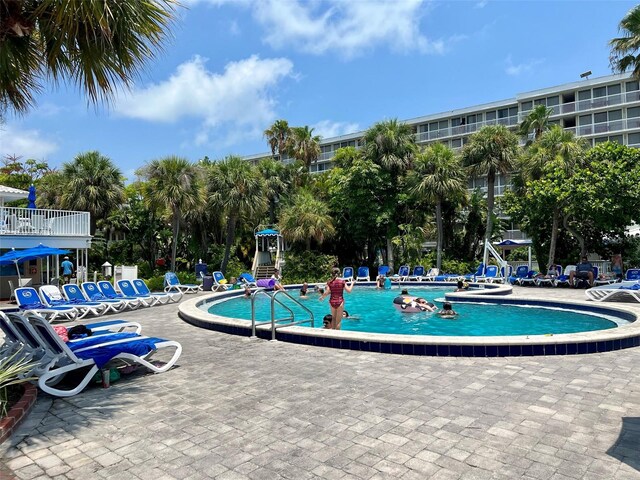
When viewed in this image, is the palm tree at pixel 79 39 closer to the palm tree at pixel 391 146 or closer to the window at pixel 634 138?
the palm tree at pixel 391 146

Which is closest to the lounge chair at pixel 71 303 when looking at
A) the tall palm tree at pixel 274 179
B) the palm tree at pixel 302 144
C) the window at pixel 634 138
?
the tall palm tree at pixel 274 179

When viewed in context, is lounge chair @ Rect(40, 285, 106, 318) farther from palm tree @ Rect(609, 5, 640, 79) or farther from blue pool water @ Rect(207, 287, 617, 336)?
palm tree @ Rect(609, 5, 640, 79)

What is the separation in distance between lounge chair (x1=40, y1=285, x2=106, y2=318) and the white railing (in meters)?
6.79

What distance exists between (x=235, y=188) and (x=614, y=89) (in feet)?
125

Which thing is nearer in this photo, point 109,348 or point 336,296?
point 109,348

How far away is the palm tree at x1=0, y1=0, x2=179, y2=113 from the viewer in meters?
4.95

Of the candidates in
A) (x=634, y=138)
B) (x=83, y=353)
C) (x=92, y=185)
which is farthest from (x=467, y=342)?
(x=634, y=138)

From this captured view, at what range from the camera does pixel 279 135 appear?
41.1 m

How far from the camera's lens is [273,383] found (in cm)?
591

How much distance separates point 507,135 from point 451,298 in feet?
46.3

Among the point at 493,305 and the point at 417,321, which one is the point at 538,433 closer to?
the point at 417,321

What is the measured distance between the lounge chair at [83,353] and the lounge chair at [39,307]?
6922 mm

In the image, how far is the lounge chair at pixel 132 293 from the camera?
1537 centimetres

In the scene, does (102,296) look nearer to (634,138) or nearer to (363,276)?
(363,276)
